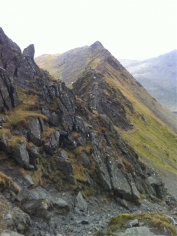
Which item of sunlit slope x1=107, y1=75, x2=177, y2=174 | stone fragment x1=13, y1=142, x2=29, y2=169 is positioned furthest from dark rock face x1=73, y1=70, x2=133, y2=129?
stone fragment x1=13, y1=142, x2=29, y2=169

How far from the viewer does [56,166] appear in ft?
110

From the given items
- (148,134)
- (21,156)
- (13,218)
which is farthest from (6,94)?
(148,134)

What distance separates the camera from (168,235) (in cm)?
2292

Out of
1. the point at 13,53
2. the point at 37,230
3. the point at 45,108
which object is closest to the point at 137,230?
the point at 37,230

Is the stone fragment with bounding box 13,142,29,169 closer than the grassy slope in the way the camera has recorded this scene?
Yes

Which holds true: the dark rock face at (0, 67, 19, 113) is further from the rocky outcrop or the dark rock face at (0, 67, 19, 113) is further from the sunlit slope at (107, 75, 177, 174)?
the sunlit slope at (107, 75, 177, 174)

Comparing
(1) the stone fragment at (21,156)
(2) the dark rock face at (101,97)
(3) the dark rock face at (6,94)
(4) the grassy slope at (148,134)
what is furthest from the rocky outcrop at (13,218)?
(2) the dark rock face at (101,97)

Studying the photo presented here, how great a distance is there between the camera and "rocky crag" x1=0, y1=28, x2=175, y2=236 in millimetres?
24203

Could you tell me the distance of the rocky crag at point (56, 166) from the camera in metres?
24.2

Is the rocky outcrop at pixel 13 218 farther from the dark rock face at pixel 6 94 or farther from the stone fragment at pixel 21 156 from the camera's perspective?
the dark rock face at pixel 6 94

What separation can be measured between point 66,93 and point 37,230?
30652 mm

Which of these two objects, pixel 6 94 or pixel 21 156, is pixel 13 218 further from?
pixel 6 94

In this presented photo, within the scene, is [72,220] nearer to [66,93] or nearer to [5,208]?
[5,208]

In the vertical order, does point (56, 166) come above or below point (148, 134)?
below
